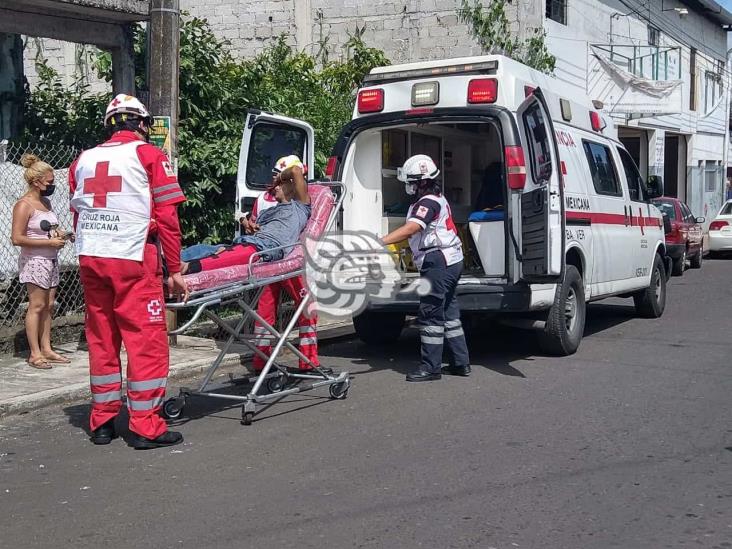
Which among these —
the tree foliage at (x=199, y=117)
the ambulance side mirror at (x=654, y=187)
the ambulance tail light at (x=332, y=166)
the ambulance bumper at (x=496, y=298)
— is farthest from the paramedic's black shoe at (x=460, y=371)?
the ambulance side mirror at (x=654, y=187)

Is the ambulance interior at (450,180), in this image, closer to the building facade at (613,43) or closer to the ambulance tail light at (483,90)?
the ambulance tail light at (483,90)

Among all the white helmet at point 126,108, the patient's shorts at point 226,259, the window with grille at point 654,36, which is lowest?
the patient's shorts at point 226,259

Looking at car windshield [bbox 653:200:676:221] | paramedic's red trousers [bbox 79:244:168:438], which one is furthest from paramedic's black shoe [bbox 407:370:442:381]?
car windshield [bbox 653:200:676:221]

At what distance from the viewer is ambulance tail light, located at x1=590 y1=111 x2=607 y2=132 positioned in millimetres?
9898

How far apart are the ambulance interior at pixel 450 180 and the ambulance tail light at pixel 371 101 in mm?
200

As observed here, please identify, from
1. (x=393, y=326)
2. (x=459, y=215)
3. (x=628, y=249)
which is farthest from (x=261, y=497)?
(x=628, y=249)

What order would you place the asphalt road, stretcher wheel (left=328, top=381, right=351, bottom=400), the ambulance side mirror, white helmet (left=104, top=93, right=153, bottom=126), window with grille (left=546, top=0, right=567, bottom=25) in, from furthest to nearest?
1. window with grille (left=546, top=0, right=567, bottom=25)
2. the ambulance side mirror
3. stretcher wheel (left=328, top=381, right=351, bottom=400)
4. white helmet (left=104, top=93, right=153, bottom=126)
5. the asphalt road

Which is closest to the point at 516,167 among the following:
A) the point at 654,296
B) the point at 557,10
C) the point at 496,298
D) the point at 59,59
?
the point at 496,298

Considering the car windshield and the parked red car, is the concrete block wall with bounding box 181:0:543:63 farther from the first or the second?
the parked red car

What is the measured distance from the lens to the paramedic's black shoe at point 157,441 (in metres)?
5.65

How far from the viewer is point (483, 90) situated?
7.93m

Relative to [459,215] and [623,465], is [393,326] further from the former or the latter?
[623,465]

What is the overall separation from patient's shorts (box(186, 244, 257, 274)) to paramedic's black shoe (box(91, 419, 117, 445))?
41.7 inches

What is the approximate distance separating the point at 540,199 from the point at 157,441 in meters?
3.60
